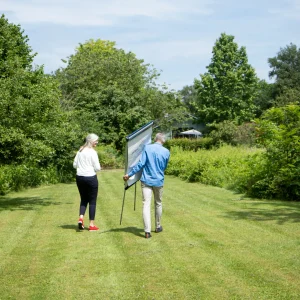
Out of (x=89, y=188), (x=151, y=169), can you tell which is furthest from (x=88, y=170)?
(x=151, y=169)

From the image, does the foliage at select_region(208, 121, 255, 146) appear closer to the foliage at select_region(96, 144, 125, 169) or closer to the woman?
the foliage at select_region(96, 144, 125, 169)

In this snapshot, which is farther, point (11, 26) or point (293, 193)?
point (11, 26)

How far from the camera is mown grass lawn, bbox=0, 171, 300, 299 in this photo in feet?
21.6

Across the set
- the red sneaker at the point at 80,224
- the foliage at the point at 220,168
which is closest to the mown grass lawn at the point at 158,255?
the red sneaker at the point at 80,224

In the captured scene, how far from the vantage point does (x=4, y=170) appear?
867 inches

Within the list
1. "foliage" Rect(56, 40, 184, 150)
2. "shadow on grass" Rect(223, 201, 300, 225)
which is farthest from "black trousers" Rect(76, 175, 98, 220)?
"foliage" Rect(56, 40, 184, 150)

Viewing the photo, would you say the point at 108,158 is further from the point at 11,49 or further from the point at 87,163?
the point at 87,163

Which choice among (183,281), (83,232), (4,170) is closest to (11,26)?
(4,170)

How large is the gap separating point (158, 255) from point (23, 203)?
9404 millimetres

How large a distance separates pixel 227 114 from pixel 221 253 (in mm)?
58602

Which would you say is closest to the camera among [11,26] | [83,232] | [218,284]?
[218,284]

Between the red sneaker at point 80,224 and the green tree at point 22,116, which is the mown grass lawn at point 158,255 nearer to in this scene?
the red sneaker at point 80,224

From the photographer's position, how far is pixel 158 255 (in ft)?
27.7

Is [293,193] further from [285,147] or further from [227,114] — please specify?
[227,114]
